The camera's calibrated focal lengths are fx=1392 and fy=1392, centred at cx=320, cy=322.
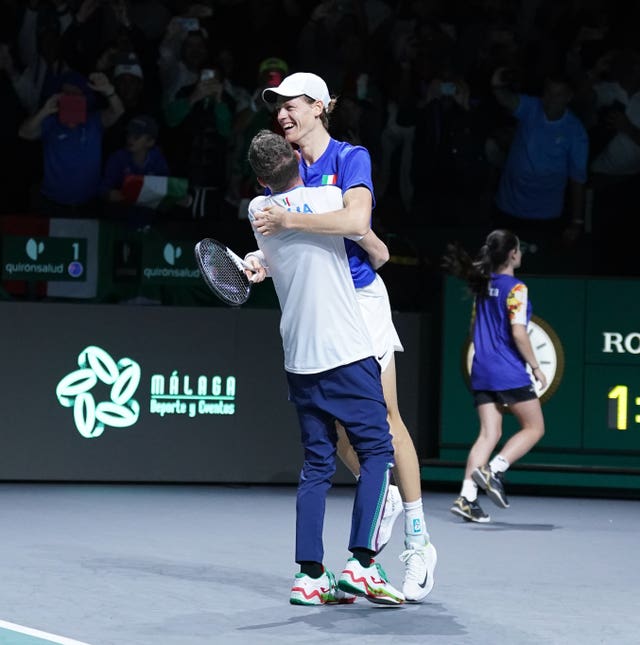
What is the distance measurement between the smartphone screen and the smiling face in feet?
19.6

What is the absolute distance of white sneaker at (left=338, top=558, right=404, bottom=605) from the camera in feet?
17.3

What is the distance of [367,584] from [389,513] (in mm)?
452

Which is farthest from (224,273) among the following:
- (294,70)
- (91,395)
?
(294,70)

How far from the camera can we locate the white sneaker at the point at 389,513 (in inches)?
216

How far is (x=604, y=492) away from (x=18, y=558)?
506 cm

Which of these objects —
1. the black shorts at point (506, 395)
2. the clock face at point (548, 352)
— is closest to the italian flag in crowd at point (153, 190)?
the clock face at point (548, 352)

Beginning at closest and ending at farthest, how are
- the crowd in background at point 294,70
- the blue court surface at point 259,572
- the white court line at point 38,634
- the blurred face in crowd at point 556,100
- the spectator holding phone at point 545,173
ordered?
the white court line at point 38,634 < the blue court surface at point 259,572 < the crowd in background at point 294,70 < the spectator holding phone at point 545,173 < the blurred face in crowd at point 556,100

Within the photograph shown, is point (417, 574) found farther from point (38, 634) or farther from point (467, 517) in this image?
point (467, 517)

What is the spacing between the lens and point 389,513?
566cm

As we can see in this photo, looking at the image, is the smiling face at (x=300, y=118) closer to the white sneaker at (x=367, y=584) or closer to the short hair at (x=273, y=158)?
the short hair at (x=273, y=158)

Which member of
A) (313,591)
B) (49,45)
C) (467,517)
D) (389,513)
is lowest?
(467,517)

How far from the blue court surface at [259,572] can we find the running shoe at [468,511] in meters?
0.07

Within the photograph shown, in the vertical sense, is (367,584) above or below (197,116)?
below

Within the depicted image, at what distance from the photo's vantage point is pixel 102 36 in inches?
491
